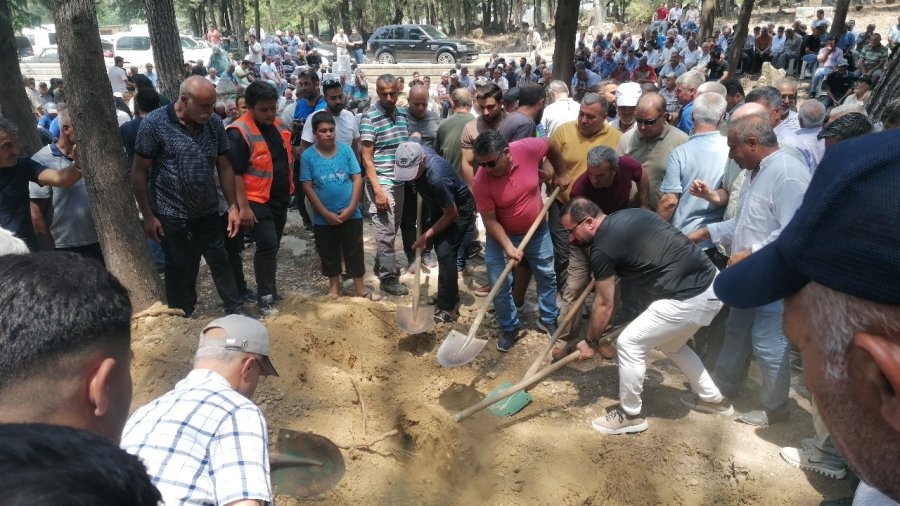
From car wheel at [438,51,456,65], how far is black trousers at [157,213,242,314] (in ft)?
74.7

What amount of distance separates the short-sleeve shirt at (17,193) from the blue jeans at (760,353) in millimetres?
5047

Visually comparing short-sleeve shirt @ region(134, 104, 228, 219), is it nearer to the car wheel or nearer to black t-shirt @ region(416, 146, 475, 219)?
black t-shirt @ region(416, 146, 475, 219)

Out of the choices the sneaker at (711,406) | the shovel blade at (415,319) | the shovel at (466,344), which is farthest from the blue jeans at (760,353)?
the shovel blade at (415,319)

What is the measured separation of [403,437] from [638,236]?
78.2 inches

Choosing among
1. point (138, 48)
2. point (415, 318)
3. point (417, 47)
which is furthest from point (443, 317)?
point (138, 48)

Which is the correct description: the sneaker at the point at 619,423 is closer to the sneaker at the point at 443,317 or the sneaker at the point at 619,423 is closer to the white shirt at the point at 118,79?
the sneaker at the point at 443,317

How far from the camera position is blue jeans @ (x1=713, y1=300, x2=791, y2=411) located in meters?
3.68

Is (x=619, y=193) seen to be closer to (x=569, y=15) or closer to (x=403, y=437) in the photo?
(x=403, y=437)

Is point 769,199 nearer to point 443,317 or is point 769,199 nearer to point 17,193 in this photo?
point 443,317

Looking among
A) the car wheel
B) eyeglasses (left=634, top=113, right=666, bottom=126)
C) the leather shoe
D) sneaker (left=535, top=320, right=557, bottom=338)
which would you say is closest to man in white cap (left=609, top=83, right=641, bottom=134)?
eyeglasses (left=634, top=113, right=666, bottom=126)

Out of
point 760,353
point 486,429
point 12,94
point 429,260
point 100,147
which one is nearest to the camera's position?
point 760,353

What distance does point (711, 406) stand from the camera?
4.02 meters

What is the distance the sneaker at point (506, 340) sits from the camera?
16.6 feet

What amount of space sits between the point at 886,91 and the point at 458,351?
3.84 m
